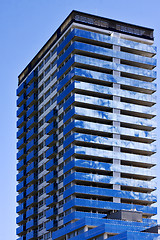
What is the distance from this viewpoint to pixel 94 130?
154250 millimetres

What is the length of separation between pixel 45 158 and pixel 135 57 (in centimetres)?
3591

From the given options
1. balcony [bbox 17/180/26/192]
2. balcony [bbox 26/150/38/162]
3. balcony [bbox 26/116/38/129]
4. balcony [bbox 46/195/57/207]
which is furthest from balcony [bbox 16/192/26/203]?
Result: balcony [bbox 46/195/57/207]

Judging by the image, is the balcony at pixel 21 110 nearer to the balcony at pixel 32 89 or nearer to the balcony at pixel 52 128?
the balcony at pixel 32 89

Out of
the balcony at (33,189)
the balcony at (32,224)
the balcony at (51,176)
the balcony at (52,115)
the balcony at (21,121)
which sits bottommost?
the balcony at (32,224)

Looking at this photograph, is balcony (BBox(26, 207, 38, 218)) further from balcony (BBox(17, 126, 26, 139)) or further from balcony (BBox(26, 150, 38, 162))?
balcony (BBox(17, 126, 26, 139))

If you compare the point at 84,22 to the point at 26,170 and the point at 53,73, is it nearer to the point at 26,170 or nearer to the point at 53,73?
the point at 53,73

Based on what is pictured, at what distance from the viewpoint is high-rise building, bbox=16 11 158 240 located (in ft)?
494

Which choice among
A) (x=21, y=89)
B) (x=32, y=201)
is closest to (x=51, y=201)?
(x=32, y=201)

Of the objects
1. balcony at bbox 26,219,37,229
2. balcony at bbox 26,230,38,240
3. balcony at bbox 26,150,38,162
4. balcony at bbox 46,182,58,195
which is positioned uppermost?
balcony at bbox 26,150,38,162

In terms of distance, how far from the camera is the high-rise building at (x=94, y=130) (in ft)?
494

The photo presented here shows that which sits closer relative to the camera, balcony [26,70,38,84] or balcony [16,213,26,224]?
balcony [16,213,26,224]

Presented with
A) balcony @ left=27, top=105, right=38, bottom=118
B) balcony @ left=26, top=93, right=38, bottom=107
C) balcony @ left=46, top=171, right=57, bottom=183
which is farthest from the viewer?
balcony @ left=26, top=93, right=38, bottom=107

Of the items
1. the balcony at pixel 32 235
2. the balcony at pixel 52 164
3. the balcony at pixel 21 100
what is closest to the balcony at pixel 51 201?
the balcony at pixel 52 164

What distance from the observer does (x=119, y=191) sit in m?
152
